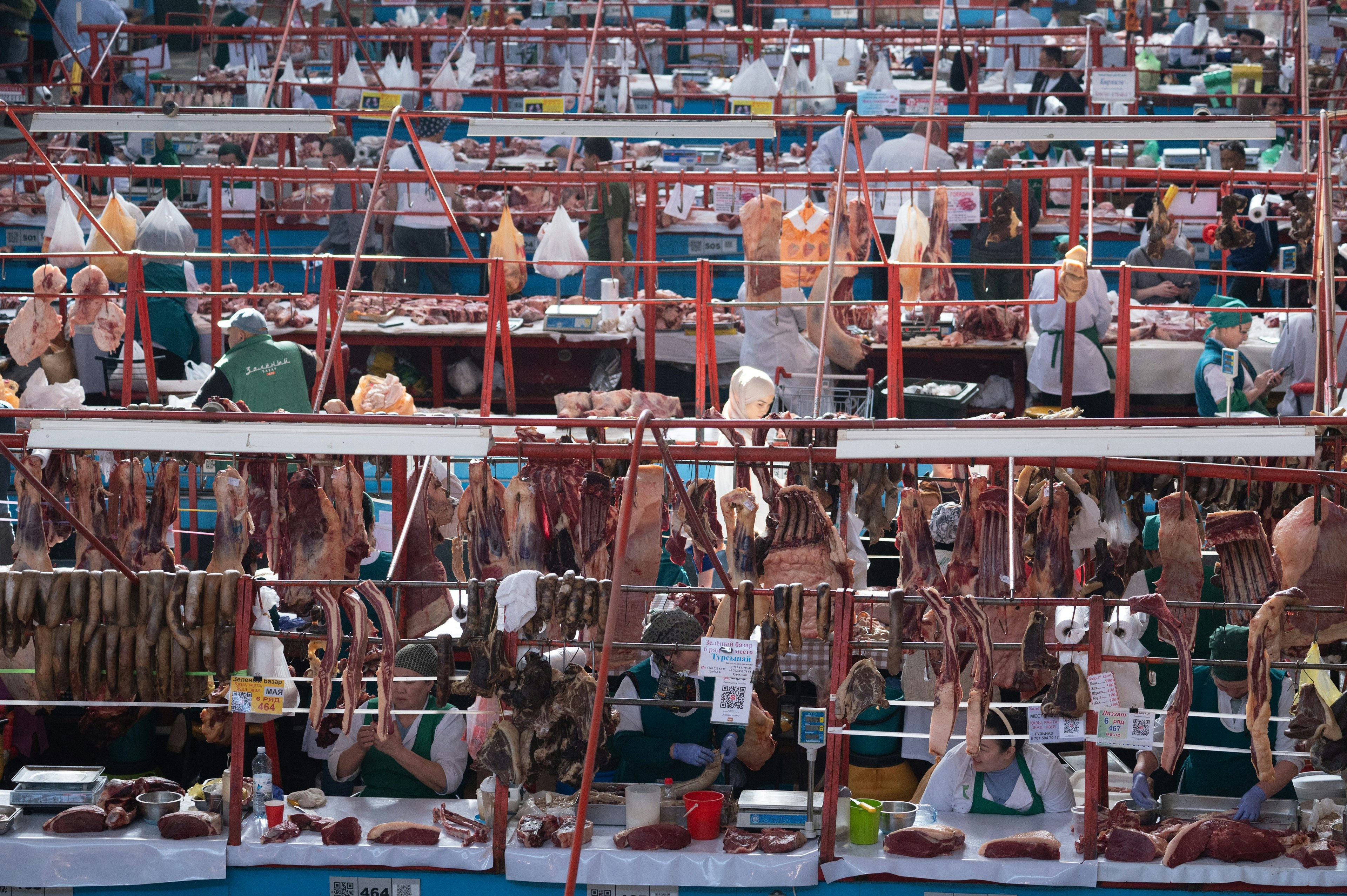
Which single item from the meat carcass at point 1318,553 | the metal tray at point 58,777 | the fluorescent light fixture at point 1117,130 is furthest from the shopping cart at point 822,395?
the metal tray at point 58,777

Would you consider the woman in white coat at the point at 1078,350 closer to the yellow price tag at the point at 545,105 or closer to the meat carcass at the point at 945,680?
the yellow price tag at the point at 545,105

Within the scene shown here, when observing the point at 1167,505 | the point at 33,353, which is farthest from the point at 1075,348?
the point at 33,353

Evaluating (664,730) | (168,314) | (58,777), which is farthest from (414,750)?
(168,314)

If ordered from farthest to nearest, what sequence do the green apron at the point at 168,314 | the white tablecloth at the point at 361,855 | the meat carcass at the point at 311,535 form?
the green apron at the point at 168,314 < the meat carcass at the point at 311,535 < the white tablecloth at the point at 361,855

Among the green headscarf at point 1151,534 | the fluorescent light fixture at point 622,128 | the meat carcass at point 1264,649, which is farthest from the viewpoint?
the fluorescent light fixture at point 622,128

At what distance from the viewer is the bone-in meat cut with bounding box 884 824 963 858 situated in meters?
5.92

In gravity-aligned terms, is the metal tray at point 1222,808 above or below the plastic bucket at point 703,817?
below

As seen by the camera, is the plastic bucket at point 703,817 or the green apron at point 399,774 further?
the green apron at point 399,774

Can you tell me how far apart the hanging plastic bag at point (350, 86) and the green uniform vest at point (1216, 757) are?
12.6m

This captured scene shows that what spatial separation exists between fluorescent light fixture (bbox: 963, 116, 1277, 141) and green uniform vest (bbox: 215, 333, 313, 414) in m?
4.37

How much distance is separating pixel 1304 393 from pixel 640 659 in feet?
21.1

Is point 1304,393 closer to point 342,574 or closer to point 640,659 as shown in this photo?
point 640,659

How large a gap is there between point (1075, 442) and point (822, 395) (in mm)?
5101

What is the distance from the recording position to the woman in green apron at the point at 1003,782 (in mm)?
6391
